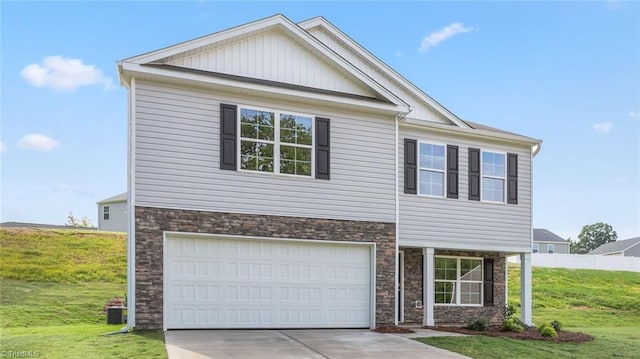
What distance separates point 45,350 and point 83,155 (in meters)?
20.9

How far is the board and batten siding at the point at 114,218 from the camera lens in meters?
40.7

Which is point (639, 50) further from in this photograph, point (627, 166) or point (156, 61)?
point (156, 61)

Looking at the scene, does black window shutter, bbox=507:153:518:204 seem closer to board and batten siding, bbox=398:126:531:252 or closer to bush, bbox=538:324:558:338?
board and batten siding, bbox=398:126:531:252

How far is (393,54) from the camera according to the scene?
21125 mm

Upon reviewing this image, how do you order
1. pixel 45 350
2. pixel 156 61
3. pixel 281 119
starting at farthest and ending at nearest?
pixel 281 119 < pixel 156 61 < pixel 45 350

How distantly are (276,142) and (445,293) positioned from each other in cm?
813

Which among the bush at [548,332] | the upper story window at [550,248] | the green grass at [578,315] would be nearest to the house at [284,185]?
the bush at [548,332]

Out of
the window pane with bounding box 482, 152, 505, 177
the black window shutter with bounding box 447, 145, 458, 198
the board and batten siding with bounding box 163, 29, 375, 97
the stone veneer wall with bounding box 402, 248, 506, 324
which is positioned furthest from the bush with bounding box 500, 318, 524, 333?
the board and batten siding with bounding box 163, 29, 375, 97

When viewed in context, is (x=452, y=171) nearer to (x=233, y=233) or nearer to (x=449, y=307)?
(x=449, y=307)

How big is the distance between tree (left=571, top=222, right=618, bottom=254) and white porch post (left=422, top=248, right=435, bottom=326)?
310 ft

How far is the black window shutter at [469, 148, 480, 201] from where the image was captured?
18.5 metres

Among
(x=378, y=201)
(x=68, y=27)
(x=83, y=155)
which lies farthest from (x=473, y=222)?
(x=83, y=155)

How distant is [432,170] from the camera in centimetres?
1798

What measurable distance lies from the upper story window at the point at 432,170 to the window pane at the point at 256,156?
4.93 metres
